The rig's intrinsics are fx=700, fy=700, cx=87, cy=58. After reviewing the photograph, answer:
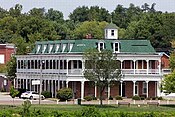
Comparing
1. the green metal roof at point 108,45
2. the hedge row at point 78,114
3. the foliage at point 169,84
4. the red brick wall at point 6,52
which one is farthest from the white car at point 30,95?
Result: the hedge row at point 78,114

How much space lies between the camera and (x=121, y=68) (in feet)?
312

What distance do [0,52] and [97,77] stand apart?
5380 cm

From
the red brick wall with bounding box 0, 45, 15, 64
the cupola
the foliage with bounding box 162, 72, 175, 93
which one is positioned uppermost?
the cupola

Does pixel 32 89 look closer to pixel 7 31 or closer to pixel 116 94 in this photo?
pixel 116 94

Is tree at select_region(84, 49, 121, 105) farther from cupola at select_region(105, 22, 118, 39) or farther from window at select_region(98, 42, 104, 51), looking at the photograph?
cupola at select_region(105, 22, 118, 39)

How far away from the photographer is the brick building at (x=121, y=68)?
9494cm

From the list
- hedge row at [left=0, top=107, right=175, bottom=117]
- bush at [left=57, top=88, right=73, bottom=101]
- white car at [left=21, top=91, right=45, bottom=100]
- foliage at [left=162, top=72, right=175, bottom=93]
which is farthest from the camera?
white car at [left=21, top=91, right=45, bottom=100]

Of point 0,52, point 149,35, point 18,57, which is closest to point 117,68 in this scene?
point 18,57

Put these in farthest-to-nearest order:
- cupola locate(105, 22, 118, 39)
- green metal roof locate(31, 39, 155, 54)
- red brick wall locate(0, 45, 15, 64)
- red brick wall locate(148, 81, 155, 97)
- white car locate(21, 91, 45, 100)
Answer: red brick wall locate(0, 45, 15, 64) → cupola locate(105, 22, 118, 39) → red brick wall locate(148, 81, 155, 97) → green metal roof locate(31, 39, 155, 54) → white car locate(21, 91, 45, 100)

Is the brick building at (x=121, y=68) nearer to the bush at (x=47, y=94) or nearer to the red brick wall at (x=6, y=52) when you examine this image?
the bush at (x=47, y=94)

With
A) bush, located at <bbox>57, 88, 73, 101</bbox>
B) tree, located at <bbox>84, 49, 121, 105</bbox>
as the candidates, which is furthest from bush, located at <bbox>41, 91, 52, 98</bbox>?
tree, located at <bbox>84, 49, 121, 105</bbox>

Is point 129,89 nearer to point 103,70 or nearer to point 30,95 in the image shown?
point 30,95

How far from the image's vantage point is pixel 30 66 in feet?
340

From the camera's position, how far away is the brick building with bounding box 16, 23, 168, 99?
94938 mm
